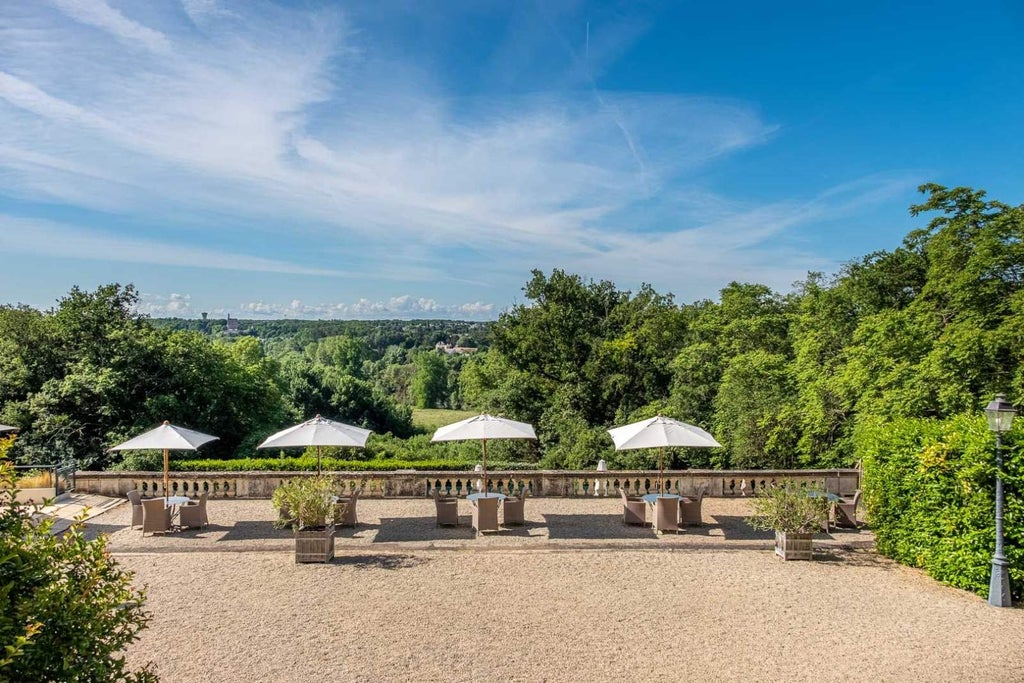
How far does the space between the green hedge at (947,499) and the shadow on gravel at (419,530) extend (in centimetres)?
790

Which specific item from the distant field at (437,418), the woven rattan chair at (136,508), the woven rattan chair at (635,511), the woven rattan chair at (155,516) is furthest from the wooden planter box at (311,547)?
the distant field at (437,418)

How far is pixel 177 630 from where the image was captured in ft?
28.5

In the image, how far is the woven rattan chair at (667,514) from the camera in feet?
44.9

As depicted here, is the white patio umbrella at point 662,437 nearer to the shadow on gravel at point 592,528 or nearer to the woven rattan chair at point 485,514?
the shadow on gravel at point 592,528

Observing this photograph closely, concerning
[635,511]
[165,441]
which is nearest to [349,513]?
[165,441]

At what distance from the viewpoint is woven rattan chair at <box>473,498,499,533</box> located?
1364 cm

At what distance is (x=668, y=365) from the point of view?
31969 millimetres

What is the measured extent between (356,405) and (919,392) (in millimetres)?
39863

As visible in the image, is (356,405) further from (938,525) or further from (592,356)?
(938,525)

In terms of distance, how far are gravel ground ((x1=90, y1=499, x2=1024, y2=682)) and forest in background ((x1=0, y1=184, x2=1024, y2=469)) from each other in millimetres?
6891

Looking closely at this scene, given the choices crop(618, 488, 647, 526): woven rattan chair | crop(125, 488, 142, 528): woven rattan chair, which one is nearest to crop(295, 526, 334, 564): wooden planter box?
crop(125, 488, 142, 528): woven rattan chair

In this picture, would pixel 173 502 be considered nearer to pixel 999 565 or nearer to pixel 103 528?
pixel 103 528

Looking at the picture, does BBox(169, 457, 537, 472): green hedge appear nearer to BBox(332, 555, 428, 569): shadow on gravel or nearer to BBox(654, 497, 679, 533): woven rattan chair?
BBox(332, 555, 428, 569): shadow on gravel

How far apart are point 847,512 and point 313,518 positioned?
10.8 metres
